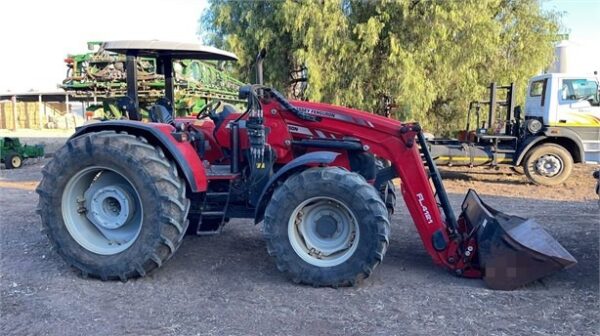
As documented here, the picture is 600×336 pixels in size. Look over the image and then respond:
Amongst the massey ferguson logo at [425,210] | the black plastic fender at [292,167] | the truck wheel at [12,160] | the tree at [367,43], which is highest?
the tree at [367,43]

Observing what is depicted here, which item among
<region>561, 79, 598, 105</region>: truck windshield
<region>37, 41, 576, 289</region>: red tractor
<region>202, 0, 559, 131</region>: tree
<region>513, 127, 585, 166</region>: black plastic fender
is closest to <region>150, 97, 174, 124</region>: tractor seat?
<region>37, 41, 576, 289</region>: red tractor

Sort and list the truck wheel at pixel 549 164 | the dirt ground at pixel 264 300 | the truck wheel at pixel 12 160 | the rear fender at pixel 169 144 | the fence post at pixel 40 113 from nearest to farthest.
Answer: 1. the dirt ground at pixel 264 300
2. the rear fender at pixel 169 144
3. the truck wheel at pixel 549 164
4. the truck wheel at pixel 12 160
5. the fence post at pixel 40 113

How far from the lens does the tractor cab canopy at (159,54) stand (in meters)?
5.14

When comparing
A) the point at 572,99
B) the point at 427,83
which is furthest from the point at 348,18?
the point at 572,99

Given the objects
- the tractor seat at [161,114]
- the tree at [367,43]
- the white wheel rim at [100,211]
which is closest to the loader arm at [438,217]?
the tractor seat at [161,114]

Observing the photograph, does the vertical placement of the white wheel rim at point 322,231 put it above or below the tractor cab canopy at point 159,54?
below

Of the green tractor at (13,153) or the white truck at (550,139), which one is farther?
the green tractor at (13,153)

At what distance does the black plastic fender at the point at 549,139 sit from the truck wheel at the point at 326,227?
8.37 metres

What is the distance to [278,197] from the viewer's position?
4590 millimetres

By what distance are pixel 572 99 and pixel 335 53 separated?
559 centimetres

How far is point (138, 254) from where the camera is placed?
4645mm

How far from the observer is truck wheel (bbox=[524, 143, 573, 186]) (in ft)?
38.1

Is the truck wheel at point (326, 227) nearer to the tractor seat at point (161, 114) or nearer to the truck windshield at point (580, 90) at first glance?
the tractor seat at point (161, 114)

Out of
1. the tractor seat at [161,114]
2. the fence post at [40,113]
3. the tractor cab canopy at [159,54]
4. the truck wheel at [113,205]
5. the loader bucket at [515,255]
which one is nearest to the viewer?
the loader bucket at [515,255]
